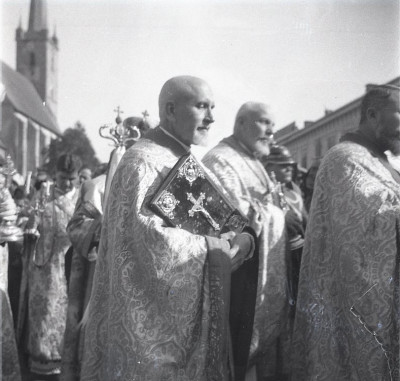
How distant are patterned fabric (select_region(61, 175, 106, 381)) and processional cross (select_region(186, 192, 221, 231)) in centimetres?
109

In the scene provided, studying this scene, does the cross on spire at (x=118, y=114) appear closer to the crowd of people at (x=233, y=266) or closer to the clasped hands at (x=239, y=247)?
the crowd of people at (x=233, y=266)

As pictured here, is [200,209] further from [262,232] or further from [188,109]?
[262,232]

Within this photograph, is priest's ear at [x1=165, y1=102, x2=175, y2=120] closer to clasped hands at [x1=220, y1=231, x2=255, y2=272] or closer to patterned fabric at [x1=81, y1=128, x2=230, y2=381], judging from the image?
patterned fabric at [x1=81, y1=128, x2=230, y2=381]

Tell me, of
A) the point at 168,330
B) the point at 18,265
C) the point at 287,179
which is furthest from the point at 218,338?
the point at 18,265

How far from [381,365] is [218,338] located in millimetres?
1114

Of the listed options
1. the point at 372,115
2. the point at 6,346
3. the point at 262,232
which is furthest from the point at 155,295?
the point at 372,115

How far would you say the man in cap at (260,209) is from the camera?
4.47m

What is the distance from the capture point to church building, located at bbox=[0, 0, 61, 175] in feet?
161

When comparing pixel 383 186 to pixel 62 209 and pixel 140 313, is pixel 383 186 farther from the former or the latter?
A: pixel 62 209

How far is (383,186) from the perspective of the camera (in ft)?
12.6

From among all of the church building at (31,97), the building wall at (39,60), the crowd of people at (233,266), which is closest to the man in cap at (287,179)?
the crowd of people at (233,266)

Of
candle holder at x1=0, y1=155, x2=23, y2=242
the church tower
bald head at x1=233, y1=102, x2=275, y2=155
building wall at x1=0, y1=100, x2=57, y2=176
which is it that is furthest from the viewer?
the church tower

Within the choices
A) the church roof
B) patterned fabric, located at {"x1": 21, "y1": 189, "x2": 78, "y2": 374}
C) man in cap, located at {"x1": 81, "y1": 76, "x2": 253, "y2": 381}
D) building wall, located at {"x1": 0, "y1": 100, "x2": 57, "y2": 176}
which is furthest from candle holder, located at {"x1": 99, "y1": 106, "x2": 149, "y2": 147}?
the church roof

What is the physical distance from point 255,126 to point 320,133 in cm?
180
